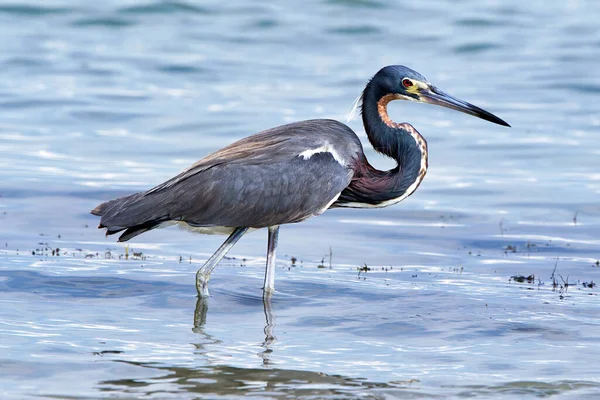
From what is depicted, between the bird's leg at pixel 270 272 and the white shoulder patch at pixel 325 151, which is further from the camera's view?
the bird's leg at pixel 270 272

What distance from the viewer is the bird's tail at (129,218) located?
8.58m

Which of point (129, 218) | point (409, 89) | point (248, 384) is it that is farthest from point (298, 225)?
point (248, 384)

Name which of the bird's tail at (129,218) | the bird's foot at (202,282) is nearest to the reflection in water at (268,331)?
the bird's foot at (202,282)

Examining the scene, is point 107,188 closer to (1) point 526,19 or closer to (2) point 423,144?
(2) point 423,144

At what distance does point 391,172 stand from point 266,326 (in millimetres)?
1835

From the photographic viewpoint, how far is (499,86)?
21000mm

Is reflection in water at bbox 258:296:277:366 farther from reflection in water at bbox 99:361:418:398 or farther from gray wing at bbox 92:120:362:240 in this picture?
gray wing at bbox 92:120:362:240

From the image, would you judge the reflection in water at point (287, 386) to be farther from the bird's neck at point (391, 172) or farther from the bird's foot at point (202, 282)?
the bird's neck at point (391, 172)

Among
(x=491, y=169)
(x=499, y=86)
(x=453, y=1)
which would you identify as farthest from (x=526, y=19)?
(x=491, y=169)

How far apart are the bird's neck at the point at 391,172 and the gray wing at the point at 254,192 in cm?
33

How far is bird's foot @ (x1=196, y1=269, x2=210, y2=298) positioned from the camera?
866 cm

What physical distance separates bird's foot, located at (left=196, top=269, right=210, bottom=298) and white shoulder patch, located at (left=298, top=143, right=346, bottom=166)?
1.16 metres

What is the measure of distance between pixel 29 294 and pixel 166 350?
1.83m

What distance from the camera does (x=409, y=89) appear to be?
364 inches
